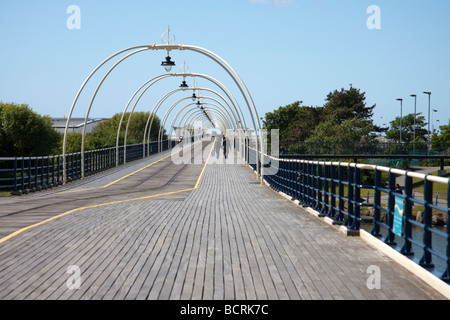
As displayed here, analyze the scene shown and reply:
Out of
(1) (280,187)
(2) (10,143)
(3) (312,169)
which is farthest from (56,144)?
(3) (312,169)

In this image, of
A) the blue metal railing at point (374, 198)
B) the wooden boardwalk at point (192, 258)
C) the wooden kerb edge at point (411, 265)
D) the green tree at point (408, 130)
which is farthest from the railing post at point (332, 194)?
the green tree at point (408, 130)

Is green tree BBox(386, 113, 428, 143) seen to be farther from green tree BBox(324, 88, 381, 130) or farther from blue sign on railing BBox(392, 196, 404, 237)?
blue sign on railing BBox(392, 196, 404, 237)

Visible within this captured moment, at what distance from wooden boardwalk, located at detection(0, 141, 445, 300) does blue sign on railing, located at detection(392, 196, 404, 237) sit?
421mm

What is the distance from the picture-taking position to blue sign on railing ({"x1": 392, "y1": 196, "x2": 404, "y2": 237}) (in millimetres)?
7137

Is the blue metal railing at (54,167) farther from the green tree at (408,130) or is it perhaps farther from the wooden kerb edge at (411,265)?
the green tree at (408,130)

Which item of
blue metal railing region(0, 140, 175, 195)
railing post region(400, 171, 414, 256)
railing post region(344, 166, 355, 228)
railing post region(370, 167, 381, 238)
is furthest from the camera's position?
blue metal railing region(0, 140, 175, 195)

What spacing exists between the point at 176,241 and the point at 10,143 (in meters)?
56.8

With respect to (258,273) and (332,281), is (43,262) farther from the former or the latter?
(332,281)

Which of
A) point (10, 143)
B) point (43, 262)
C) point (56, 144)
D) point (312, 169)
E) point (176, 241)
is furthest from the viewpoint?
point (56, 144)

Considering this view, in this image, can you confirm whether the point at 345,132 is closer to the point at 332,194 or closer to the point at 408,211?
the point at 332,194

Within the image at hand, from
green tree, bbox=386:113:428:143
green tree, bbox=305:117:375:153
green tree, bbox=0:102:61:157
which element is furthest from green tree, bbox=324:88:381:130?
green tree, bbox=0:102:61:157

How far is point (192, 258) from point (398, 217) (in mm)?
2745

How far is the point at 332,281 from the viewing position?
6164mm

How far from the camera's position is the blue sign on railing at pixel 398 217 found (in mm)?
7137
